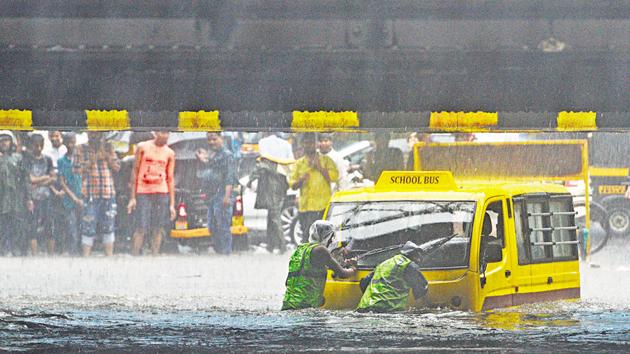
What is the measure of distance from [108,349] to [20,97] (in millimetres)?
3239

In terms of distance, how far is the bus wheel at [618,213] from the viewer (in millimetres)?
23328

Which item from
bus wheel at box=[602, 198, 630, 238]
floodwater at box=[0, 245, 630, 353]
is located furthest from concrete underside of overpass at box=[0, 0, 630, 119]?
bus wheel at box=[602, 198, 630, 238]

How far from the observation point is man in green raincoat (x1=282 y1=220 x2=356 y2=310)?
13062mm

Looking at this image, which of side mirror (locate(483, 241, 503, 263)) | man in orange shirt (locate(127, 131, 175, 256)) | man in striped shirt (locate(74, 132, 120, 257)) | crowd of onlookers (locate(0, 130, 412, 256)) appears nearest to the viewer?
side mirror (locate(483, 241, 503, 263))

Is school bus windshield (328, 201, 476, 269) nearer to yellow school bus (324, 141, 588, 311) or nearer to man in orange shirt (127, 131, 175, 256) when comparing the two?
yellow school bus (324, 141, 588, 311)

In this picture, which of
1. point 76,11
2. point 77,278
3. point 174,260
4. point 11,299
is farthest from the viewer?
point 174,260

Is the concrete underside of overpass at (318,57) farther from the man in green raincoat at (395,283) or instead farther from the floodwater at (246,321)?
the floodwater at (246,321)

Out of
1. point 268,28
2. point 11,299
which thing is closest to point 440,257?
point 268,28

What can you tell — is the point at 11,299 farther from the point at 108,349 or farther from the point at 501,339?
the point at 501,339

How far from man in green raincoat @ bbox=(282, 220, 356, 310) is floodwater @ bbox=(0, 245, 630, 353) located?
137 mm

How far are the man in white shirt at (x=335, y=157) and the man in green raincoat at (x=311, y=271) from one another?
6.80 meters

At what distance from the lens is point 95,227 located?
22.1 m

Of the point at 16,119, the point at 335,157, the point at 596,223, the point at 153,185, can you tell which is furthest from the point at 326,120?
the point at 596,223

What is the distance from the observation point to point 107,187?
22.0 m
